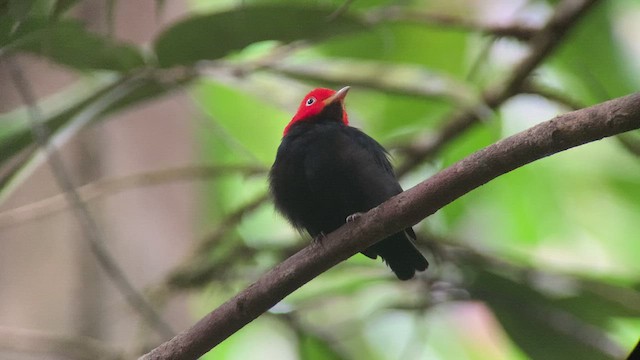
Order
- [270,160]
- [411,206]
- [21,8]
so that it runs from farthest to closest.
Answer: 1. [270,160]
2. [21,8]
3. [411,206]

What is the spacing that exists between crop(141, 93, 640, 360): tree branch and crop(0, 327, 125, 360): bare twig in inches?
58.3

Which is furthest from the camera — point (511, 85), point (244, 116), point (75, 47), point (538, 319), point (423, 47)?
point (244, 116)

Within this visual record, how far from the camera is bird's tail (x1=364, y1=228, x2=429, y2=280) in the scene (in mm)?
2186

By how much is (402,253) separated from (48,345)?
1659 millimetres

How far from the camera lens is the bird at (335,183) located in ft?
7.14

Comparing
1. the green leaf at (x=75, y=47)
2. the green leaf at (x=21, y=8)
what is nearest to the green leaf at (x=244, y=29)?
the green leaf at (x=75, y=47)

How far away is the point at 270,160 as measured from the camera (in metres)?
4.12

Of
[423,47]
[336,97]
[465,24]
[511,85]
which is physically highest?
[423,47]

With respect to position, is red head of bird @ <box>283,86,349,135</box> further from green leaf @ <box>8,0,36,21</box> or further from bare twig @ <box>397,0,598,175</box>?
green leaf @ <box>8,0,36,21</box>

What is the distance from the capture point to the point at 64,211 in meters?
3.69

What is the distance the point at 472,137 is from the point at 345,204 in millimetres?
1531

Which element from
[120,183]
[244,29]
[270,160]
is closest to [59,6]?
[244,29]

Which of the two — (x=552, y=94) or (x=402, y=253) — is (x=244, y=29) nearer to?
(x=402, y=253)

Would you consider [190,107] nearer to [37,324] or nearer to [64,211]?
[64,211]
